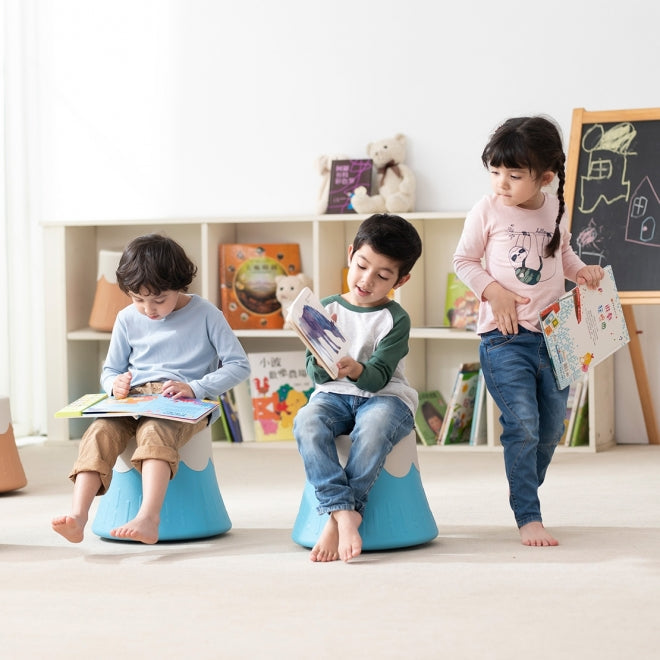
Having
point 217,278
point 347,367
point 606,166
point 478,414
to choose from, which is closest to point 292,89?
point 217,278

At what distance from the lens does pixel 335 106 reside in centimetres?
388

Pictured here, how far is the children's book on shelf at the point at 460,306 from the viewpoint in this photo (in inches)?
143

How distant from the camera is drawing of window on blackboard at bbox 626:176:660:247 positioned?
3289mm

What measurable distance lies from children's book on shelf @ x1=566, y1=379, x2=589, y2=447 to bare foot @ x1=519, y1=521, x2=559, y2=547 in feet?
4.54

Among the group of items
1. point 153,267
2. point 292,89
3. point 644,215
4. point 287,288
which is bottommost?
point 287,288

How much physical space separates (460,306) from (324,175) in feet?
2.10

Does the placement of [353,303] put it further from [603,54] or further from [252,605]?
[603,54]

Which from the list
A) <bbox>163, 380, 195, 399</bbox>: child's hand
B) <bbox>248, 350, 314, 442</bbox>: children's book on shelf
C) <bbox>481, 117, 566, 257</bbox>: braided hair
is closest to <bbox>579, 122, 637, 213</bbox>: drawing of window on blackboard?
<bbox>248, 350, 314, 442</bbox>: children's book on shelf

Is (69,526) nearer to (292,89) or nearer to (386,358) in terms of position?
(386,358)

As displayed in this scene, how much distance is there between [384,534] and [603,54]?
2133 millimetres

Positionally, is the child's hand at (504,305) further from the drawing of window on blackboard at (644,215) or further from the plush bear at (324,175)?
the plush bear at (324,175)

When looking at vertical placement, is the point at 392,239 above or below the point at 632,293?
above

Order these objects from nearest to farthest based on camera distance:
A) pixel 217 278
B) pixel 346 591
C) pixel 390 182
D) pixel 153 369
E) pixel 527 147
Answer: pixel 346 591, pixel 527 147, pixel 153 369, pixel 390 182, pixel 217 278

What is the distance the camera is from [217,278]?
383 cm
